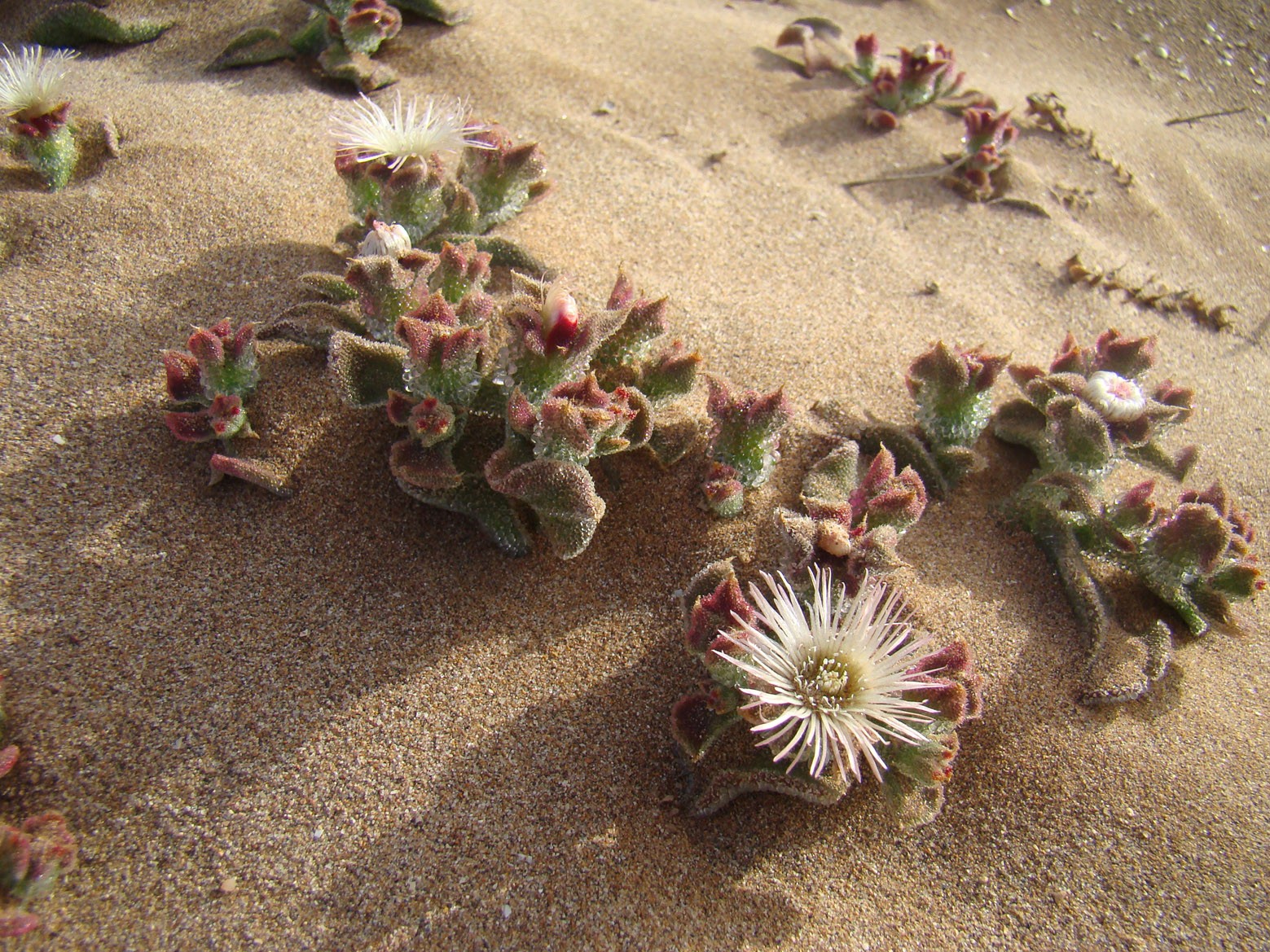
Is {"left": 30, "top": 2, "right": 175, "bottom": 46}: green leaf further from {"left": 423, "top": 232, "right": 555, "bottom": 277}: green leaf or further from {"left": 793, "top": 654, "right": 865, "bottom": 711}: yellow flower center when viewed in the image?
{"left": 793, "top": 654, "right": 865, "bottom": 711}: yellow flower center

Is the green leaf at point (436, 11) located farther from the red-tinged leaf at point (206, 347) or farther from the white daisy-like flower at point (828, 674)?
the white daisy-like flower at point (828, 674)

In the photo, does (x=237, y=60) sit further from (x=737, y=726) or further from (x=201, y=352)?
(x=737, y=726)

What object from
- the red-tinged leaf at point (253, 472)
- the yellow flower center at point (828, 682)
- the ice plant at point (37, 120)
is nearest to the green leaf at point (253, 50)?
the ice plant at point (37, 120)

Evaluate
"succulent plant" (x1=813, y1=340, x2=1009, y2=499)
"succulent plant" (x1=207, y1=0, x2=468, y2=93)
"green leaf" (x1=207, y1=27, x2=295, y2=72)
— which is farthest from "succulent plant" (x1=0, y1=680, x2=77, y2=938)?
"green leaf" (x1=207, y1=27, x2=295, y2=72)

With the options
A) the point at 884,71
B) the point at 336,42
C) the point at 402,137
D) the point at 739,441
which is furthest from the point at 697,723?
the point at 884,71

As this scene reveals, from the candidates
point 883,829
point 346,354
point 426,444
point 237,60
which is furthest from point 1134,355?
point 237,60

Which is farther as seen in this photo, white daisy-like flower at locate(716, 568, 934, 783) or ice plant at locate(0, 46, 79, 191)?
ice plant at locate(0, 46, 79, 191)
